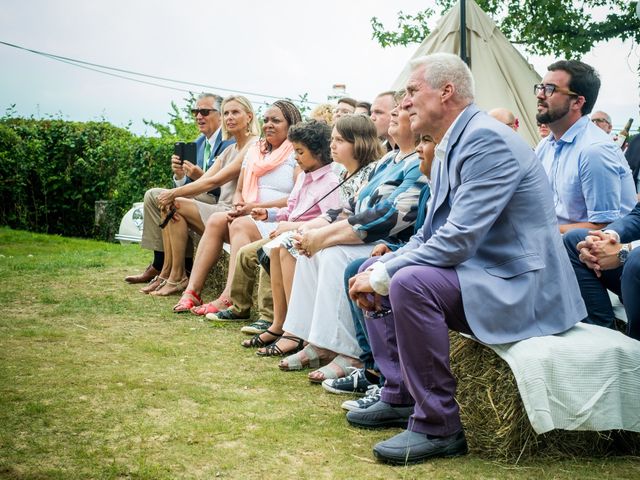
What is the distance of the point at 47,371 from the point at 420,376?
2.42m

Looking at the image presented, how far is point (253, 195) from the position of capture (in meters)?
6.79

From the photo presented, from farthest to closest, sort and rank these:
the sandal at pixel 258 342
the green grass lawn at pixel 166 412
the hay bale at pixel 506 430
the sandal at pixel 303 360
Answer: the sandal at pixel 258 342
the sandal at pixel 303 360
the hay bale at pixel 506 430
the green grass lawn at pixel 166 412

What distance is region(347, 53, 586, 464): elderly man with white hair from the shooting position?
327 cm

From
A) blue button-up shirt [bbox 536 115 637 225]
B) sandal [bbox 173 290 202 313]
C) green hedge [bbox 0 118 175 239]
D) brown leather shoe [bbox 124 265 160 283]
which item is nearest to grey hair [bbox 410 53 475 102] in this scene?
blue button-up shirt [bbox 536 115 637 225]

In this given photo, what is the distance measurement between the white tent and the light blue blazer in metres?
6.32

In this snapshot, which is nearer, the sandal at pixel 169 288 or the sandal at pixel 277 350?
the sandal at pixel 277 350

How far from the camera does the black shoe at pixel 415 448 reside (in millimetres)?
3268

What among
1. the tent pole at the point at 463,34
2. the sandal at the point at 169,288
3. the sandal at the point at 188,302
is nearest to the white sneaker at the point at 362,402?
the sandal at the point at 188,302

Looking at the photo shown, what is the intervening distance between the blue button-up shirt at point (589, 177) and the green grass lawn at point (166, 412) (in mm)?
1524

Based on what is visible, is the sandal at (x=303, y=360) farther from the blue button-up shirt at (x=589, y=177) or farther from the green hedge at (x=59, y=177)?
the green hedge at (x=59, y=177)

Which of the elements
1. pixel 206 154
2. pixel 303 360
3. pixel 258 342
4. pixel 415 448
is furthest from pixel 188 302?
pixel 415 448

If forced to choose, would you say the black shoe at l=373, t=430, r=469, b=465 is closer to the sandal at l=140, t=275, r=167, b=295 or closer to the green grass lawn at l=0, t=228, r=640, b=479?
the green grass lawn at l=0, t=228, r=640, b=479

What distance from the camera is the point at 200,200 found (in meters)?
7.71

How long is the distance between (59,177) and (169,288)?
7.94 meters
